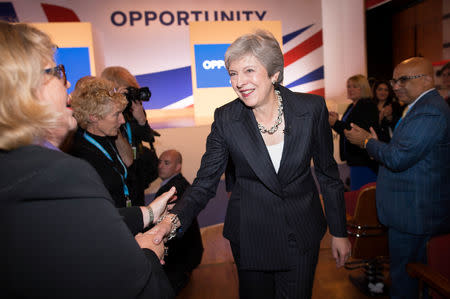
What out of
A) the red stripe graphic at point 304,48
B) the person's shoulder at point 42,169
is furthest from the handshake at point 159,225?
the red stripe graphic at point 304,48

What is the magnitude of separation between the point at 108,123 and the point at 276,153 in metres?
1.10

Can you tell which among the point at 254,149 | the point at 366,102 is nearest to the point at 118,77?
the point at 254,149

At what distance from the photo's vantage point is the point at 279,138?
1.62m

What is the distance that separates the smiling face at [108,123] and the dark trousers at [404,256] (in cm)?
201

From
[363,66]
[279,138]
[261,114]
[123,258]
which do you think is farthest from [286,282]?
[363,66]

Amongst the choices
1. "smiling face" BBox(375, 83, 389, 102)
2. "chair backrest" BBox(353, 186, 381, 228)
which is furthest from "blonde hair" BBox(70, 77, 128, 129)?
"smiling face" BBox(375, 83, 389, 102)

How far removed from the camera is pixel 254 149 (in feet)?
5.05

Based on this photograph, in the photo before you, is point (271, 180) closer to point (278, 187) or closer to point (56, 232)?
point (278, 187)

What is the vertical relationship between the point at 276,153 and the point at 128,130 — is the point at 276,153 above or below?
below

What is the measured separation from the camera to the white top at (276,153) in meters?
1.58

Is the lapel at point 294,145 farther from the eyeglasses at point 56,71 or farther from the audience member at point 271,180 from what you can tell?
the eyeglasses at point 56,71

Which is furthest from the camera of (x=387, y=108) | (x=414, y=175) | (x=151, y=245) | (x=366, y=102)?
(x=387, y=108)

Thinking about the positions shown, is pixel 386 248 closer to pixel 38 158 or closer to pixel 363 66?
pixel 38 158

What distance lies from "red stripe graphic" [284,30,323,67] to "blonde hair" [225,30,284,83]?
622 centimetres
